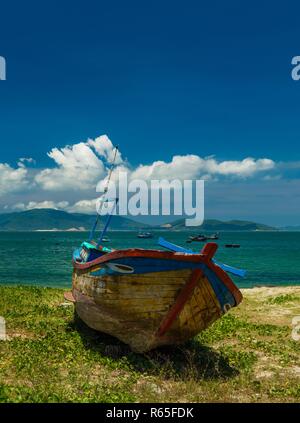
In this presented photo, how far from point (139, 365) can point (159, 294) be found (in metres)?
2.24

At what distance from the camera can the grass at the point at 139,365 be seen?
930 cm

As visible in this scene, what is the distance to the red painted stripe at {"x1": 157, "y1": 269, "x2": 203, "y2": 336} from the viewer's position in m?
10.8

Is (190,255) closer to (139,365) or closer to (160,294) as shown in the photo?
(160,294)

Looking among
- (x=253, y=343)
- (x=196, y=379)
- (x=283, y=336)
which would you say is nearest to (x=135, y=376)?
(x=196, y=379)


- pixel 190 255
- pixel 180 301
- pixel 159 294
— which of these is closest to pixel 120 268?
pixel 159 294

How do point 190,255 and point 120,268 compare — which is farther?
point 120,268

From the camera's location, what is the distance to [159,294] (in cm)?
1104

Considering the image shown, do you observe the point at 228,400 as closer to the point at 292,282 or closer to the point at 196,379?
the point at 196,379

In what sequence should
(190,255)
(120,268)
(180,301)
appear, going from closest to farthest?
(190,255) < (180,301) < (120,268)

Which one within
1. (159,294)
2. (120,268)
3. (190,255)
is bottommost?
(159,294)

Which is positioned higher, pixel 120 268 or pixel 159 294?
pixel 120 268

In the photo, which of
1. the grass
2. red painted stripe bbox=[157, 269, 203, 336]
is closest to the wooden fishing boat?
red painted stripe bbox=[157, 269, 203, 336]

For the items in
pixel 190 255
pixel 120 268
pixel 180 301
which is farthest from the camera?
pixel 120 268

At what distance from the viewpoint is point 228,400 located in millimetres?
9211
